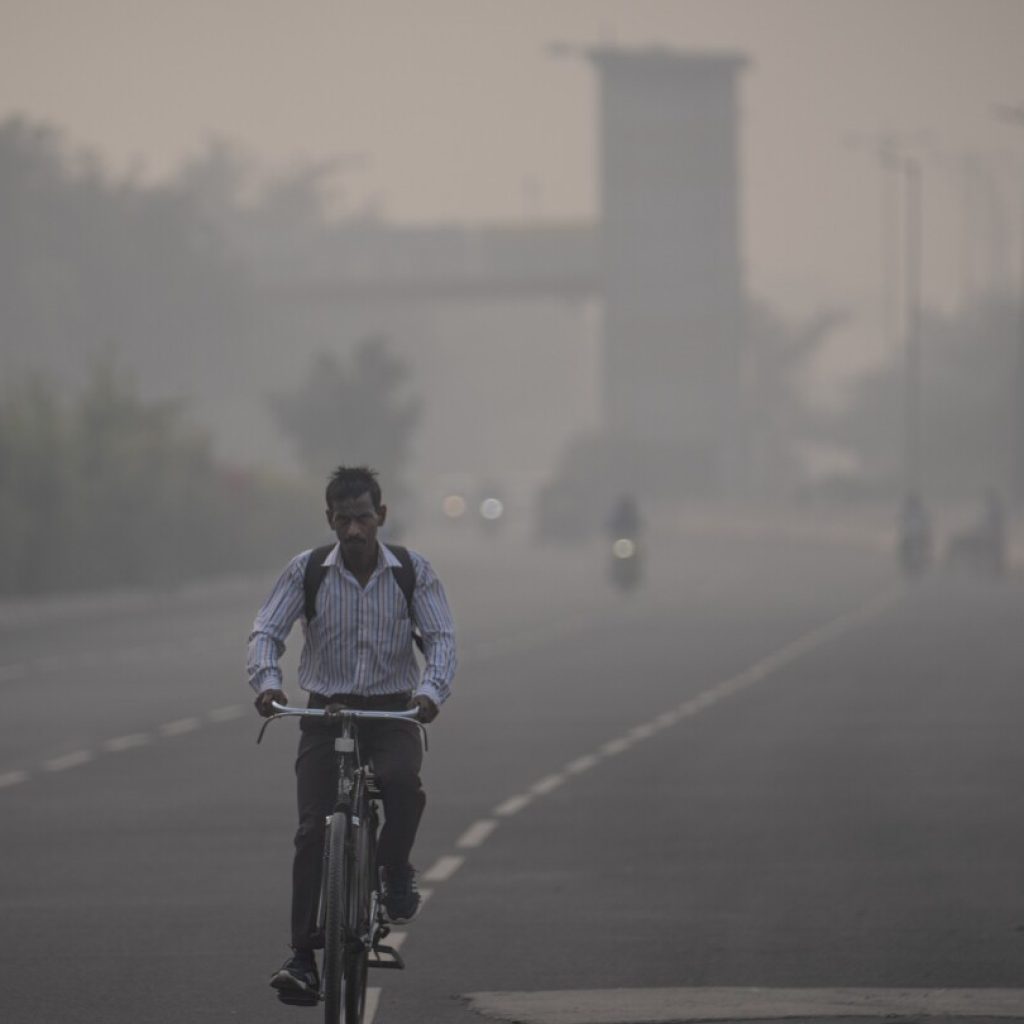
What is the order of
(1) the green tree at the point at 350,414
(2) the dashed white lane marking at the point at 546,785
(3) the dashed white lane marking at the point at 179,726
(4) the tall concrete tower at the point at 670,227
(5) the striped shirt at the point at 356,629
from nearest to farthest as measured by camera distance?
(5) the striped shirt at the point at 356,629
(2) the dashed white lane marking at the point at 546,785
(3) the dashed white lane marking at the point at 179,726
(1) the green tree at the point at 350,414
(4) the tall concrete tower at the point at 670,227

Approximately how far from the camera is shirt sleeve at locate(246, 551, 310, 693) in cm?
991

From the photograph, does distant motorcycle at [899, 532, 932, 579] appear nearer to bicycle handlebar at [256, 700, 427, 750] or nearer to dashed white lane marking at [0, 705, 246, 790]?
dashed white lane marking at [0, 705, 246, 790]

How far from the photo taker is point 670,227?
110m

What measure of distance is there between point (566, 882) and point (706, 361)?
97193mm

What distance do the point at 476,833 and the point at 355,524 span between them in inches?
296

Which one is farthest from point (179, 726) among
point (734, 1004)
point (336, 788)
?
point (336, 788)

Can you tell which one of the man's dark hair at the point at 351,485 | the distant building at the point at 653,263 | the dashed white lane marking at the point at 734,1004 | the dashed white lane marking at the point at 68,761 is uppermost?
the distant building at the point at 653,263

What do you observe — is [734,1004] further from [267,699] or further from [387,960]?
[267,699]

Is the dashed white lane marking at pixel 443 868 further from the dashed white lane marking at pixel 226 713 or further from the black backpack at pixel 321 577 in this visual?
the dashed white lane marking at pixel 226 713

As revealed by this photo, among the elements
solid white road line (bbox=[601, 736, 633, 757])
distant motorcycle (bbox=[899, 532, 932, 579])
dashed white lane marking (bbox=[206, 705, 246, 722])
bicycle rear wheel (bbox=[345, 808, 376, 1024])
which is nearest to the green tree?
distant motorcycle (bbox=[899, 532, 932, 579])

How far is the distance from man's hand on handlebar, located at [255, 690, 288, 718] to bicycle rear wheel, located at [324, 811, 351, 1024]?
38cm

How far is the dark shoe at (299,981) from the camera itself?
954 cm

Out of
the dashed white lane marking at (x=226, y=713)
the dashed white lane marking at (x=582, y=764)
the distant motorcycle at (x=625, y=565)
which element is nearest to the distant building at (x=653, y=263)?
the distant motorcycle at (x=625, y=565)

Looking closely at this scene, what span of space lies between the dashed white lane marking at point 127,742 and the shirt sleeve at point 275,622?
1349 cm
